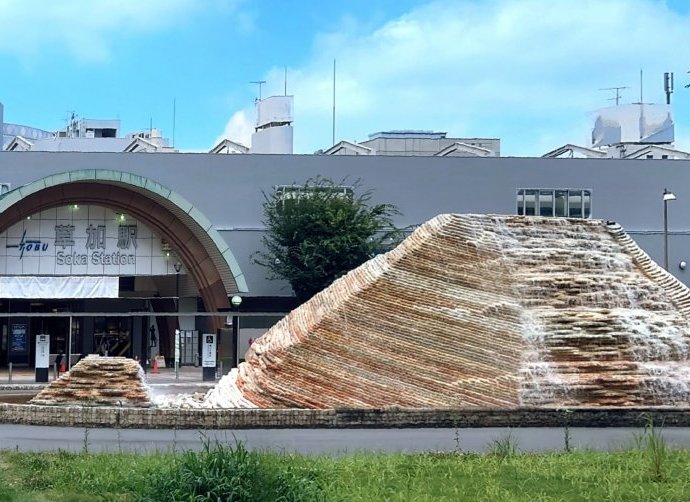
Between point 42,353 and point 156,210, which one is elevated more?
point 156,210

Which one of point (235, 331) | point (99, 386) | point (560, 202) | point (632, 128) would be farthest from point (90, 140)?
point (99, 386)

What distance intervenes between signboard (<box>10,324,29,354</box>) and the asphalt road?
1972 cm

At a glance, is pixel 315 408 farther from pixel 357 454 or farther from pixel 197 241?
pixel 197 241

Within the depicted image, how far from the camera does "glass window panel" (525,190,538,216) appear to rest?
118 ft

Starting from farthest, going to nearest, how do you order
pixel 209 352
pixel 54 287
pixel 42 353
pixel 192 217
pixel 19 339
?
pixel 19 339, pixel 54 287, pixel 192 217, pixel 209 352, pixel 42 353

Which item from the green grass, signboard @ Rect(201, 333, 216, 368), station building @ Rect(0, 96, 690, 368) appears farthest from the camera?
station building @ Rect(0, 96, 690, 368)

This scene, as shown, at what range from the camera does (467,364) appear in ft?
51.3

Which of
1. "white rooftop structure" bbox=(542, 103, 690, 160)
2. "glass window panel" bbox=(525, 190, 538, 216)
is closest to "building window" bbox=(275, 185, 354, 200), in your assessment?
"glass window panel" bbox=(525, 190, 538, 216)

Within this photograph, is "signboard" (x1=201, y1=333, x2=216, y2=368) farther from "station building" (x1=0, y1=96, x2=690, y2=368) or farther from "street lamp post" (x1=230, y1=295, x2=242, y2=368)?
"station building" (x1=0, y1=96, x2=690, y2=368)

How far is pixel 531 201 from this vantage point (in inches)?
1420

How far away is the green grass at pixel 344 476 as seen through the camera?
7.74 metres

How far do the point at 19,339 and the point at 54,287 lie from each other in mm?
4939

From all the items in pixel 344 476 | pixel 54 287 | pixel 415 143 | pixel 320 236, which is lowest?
pixel 344 476

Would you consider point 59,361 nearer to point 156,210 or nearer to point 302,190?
point 156,210
